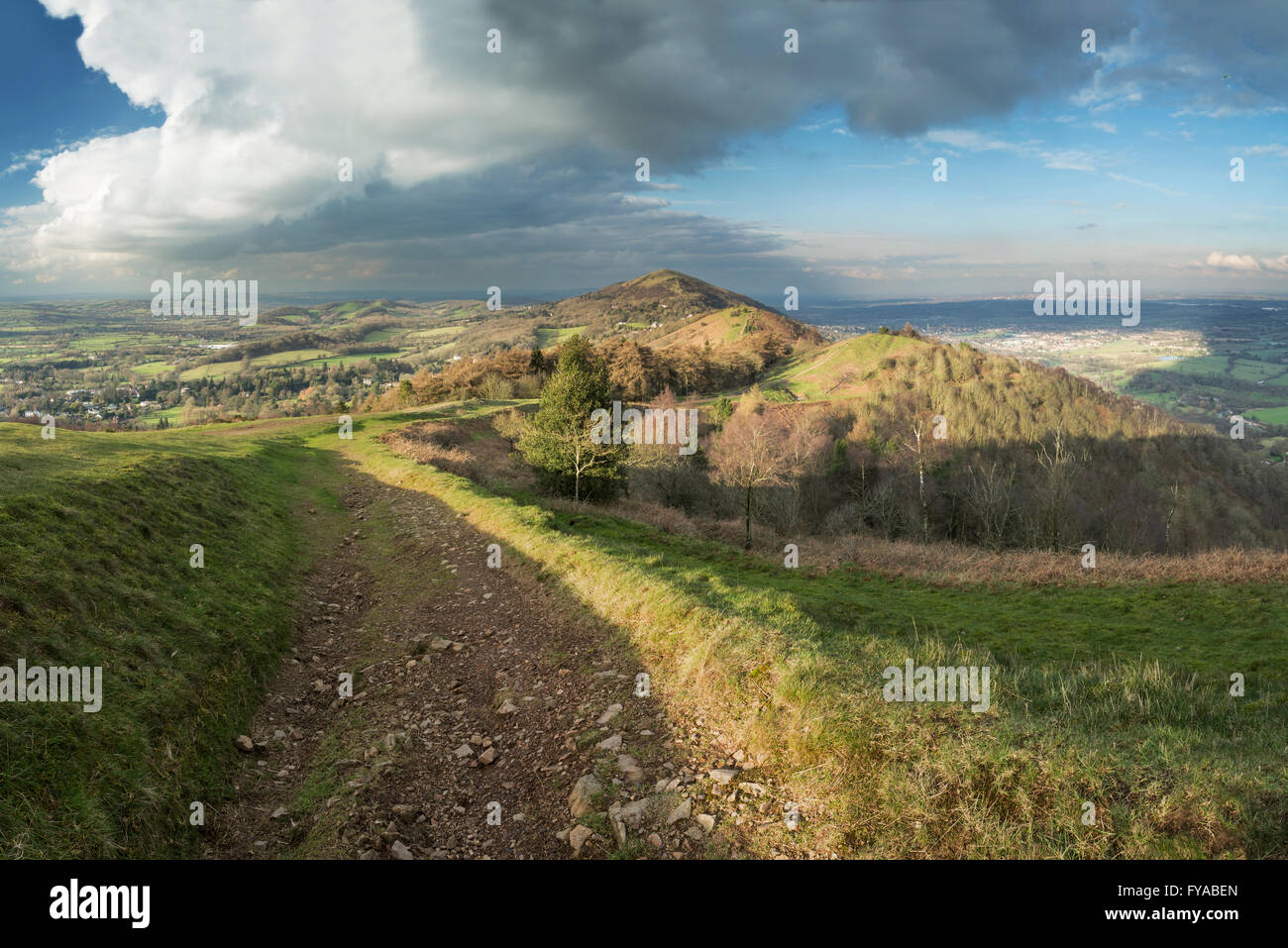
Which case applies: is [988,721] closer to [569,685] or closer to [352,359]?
[569,685]

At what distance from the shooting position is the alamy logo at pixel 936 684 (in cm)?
715

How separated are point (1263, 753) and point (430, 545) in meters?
17.6

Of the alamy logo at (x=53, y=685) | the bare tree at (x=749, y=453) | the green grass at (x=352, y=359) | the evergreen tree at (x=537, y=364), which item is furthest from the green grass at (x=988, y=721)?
the green grass at (x=352, y=359)

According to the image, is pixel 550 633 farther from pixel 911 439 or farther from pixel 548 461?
pixel 911 439

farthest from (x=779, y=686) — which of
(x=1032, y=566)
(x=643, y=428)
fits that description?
(x=643, y=428)

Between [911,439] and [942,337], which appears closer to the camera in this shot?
[911,439]

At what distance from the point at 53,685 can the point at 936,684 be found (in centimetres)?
1100

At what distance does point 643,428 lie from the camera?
55.6 m

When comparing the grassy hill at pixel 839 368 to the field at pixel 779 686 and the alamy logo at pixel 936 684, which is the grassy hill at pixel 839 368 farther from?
the alamy logo at pixel 936 684

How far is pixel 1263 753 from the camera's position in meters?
5.70
